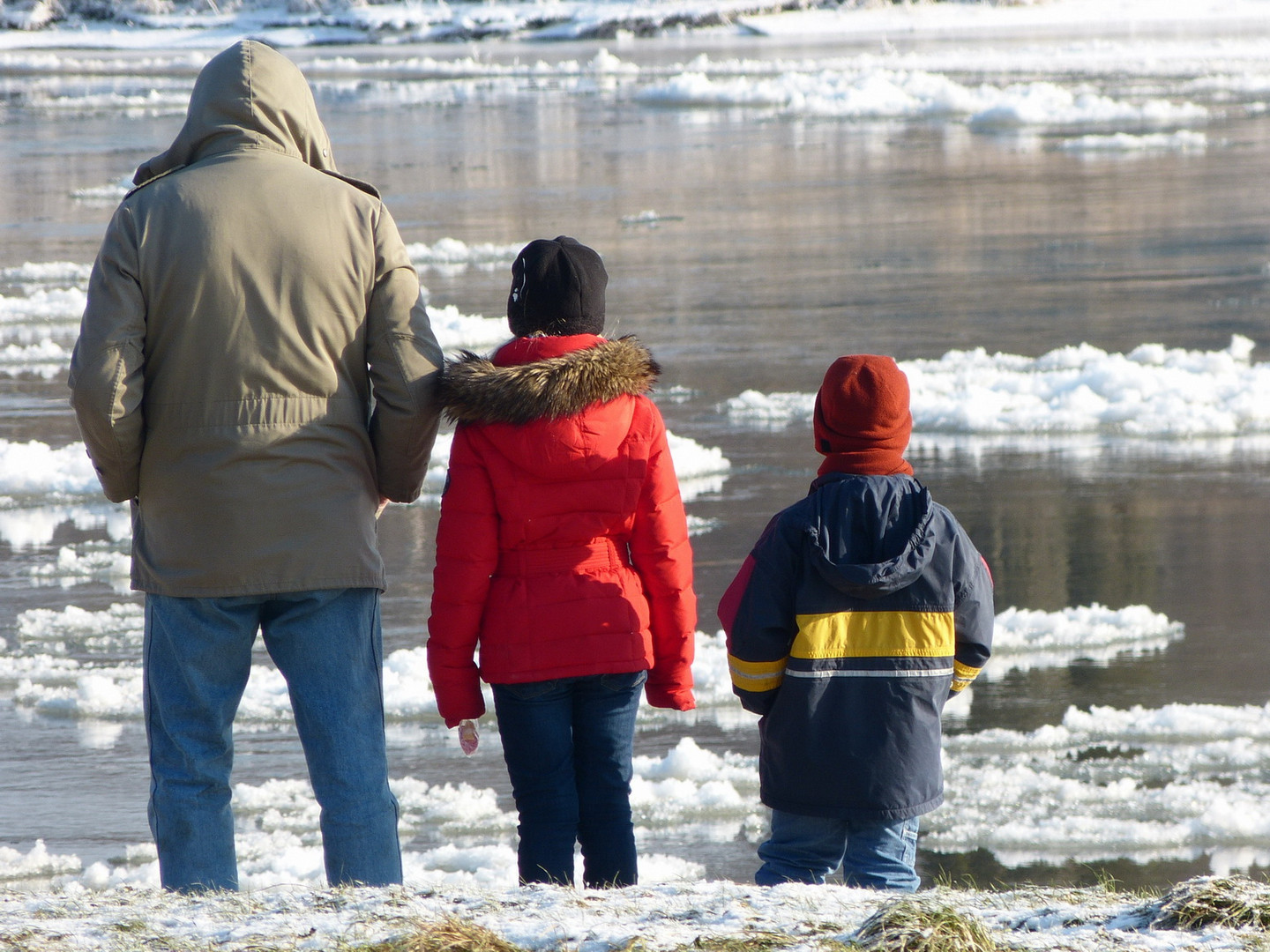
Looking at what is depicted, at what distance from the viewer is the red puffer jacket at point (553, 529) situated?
3328 millimetres

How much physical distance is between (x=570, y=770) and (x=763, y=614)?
60 cm

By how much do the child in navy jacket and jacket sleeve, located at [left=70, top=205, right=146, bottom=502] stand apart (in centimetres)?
127

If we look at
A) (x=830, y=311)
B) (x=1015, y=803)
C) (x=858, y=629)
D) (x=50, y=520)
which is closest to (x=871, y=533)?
(x=858, y=629)

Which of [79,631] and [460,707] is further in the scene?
[79,631]

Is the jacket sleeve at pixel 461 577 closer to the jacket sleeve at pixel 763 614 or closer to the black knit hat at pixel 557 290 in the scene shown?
the black knit hat at pixel 557 290

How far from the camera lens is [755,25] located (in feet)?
216

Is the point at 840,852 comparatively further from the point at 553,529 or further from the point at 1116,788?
the point at 1116,788

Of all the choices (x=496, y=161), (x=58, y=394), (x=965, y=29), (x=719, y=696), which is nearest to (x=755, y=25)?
(x=965, y=29)

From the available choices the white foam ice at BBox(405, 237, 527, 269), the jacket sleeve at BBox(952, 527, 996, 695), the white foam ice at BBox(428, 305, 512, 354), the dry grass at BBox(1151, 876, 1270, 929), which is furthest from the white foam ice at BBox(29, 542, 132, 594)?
the white foam ice at BBox(405, 237, 527, 269)

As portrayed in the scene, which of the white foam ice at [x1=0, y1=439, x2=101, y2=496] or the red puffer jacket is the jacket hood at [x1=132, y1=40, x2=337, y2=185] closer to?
the red puffer jacket

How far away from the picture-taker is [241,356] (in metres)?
3.15

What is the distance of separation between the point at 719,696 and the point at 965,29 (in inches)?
2550

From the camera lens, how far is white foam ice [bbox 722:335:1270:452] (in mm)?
8883

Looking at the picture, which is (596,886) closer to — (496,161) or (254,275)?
(254,275)
